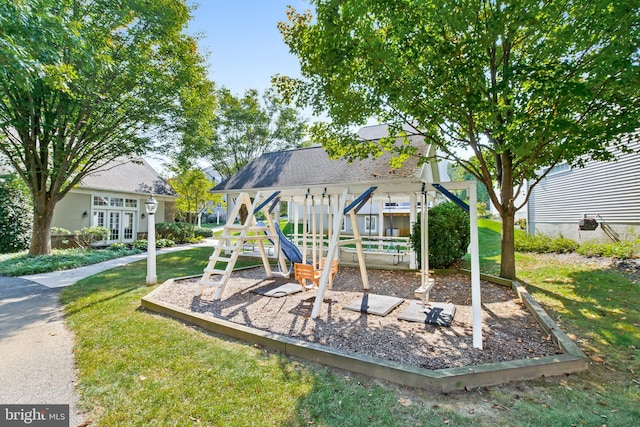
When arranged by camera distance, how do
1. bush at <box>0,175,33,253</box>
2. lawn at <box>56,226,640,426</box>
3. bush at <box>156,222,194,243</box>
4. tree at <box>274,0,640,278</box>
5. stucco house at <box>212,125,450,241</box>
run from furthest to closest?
bush at <box>156,222,194,243</box> → bush at <box>0,175,33,253</box> → stucco house at <box>212,125,450,241</box> → tree at <box>274,0,640,278</box> → lawn at <box>56,226,640,426</box>

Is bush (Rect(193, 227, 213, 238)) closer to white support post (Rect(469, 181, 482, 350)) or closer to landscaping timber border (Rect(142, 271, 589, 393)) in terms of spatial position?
landscaping timber border (Rect(142, 271, 589, 393))

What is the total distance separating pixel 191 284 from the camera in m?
7.73

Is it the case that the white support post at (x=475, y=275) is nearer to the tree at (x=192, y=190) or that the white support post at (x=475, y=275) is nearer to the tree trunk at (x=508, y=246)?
the tree trunk at (x=508, y=246)

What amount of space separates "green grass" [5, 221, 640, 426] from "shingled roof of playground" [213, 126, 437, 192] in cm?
726

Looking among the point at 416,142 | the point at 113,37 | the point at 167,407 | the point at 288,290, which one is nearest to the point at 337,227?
the point at 288,290

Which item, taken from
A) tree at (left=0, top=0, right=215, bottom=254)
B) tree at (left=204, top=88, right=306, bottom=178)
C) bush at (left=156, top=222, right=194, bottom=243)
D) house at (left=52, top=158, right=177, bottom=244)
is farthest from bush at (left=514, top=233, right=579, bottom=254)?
bush at (left=156, top=222, right=194, bottom=243)

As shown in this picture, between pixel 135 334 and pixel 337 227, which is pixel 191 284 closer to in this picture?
pixel 135 334

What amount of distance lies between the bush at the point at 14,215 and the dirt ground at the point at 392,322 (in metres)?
11.6

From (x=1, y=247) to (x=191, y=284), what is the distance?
1219cm

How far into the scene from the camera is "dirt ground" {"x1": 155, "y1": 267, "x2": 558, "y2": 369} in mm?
3900

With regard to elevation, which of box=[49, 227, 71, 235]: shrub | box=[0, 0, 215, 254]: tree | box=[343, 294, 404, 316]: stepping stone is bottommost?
box=[343, 294, 404, 316]: stepping stone

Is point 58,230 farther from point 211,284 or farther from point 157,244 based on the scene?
point 211,284

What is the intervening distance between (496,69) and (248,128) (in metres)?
17.2

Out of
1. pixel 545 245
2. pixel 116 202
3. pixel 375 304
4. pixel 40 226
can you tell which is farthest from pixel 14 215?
pixel 545 245
